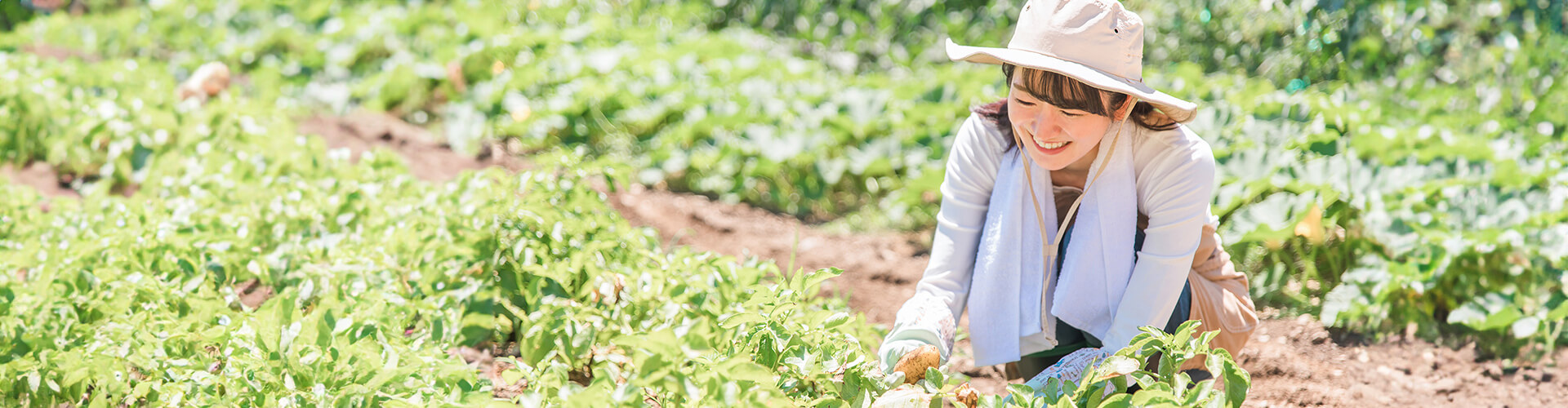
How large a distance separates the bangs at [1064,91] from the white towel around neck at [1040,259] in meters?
0.10

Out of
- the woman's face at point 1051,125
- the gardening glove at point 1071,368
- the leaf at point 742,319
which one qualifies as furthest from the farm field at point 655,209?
the woman's face at point 1051,125

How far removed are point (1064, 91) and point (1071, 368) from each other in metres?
0.46

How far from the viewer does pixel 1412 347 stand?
2.84 meters

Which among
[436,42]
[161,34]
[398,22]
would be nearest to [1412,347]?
[436,42]

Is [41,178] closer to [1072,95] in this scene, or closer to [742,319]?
[742,319]

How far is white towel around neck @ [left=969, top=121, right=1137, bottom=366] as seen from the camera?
1.85 meters

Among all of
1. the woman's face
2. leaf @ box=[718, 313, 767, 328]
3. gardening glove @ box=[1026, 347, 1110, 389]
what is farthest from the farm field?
the woman's face

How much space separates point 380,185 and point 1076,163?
2.01 m

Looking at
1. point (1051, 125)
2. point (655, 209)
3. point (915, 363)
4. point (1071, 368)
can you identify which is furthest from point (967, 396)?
point (655, 209)

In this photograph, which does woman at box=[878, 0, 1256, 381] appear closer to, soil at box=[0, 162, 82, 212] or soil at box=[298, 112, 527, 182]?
soil at box=[298, 112, 527, 182]

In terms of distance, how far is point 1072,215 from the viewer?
1952 millimetres

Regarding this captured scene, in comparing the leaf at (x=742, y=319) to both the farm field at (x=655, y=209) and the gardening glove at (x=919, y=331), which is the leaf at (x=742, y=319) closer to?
the farm field at (x=655, y=209)

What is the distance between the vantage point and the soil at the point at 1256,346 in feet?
8.50

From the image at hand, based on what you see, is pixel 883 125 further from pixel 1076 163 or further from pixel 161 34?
pixel 161 34
